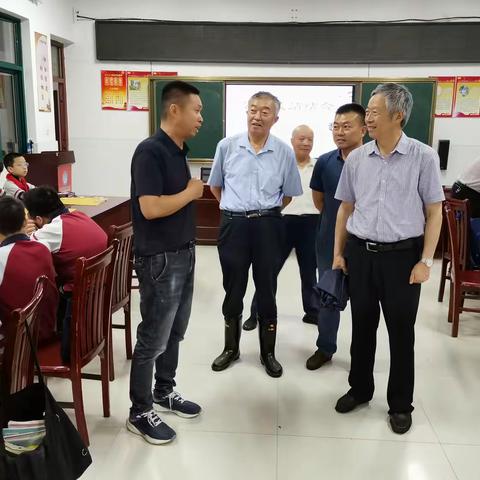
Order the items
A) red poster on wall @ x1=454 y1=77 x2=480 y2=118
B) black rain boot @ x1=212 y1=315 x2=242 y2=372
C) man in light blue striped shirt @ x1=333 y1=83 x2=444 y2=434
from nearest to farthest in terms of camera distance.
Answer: man in light blue striped shirt @ x1=333 y1=83 x2=444 y2=434
black rain boot @ x1=212 y1=315 x2=242 y2=372
red poster on wall @ x1=454 y1=77 x2=480 y2=118

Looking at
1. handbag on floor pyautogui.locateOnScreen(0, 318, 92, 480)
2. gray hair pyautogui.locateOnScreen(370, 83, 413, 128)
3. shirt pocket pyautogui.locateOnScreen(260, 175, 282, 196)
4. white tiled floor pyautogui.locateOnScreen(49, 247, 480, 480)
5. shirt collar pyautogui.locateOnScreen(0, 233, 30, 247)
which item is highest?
gray hair pyautogui.locateOnScreen(370, 83, 413, 128)

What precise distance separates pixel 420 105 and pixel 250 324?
13.3 ft

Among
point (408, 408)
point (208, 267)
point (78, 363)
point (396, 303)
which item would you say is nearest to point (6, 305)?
point (78, 363)

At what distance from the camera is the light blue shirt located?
2.60 meters

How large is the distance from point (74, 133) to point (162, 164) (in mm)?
4970

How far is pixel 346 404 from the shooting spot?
7.86 feet

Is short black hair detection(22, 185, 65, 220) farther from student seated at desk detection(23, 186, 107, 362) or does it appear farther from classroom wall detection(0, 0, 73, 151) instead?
classroom wall detection(0, 0, 73, 151)

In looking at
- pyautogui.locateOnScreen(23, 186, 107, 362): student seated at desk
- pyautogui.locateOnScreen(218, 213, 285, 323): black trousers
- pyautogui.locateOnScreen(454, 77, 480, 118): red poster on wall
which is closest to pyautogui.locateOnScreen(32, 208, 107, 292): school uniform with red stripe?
pyautogui.locateOnScreen(23, 186, 107, 362): student seated at desk

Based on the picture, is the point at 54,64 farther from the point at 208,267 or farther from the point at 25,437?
the point at 25,437

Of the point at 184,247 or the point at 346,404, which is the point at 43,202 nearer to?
the point at 184,247

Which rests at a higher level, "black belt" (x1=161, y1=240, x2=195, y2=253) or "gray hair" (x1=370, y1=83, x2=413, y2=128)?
"gray hair" (x1=370, y1=83, x2=413, y2=128)

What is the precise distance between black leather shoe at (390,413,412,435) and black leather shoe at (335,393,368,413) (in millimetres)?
197

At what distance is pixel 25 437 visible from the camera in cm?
128

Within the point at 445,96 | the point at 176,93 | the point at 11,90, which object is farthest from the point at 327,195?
the point at 445,96
